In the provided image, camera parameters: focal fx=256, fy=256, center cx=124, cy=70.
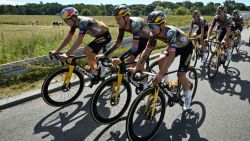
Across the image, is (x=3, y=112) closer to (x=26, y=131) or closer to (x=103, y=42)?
(x=26, y=131)

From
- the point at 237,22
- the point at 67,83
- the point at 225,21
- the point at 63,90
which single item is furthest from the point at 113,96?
the point at 237,22

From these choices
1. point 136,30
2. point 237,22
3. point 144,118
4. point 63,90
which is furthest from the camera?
point 237,22

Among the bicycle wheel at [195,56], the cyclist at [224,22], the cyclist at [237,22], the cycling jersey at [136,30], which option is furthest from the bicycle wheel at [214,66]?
the cyclist at [237,22]

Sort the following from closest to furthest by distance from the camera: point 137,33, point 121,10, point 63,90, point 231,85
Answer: point 121,10, point 137,33, point 63,90, point 231,85

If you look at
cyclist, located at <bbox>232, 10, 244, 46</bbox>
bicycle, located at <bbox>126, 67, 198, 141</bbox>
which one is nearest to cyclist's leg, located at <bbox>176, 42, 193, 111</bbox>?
Result: bicycle, located at <bbox>126, 67, 198, 141</bbox>

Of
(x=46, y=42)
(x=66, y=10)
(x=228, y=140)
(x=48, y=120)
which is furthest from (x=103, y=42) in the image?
(x=46, y=42)

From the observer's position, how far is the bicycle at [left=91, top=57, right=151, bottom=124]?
5.14 m

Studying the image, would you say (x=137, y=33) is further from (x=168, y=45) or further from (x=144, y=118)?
(x=144, y=118)

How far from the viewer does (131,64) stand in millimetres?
5895

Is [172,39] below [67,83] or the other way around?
the other way around

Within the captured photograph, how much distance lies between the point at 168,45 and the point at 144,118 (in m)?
1.52

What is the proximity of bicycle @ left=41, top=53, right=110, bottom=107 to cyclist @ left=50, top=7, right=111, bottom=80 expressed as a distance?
272mm

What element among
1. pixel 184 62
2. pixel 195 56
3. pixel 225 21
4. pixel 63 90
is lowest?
pixel 63 90

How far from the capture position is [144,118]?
513 centimetres
